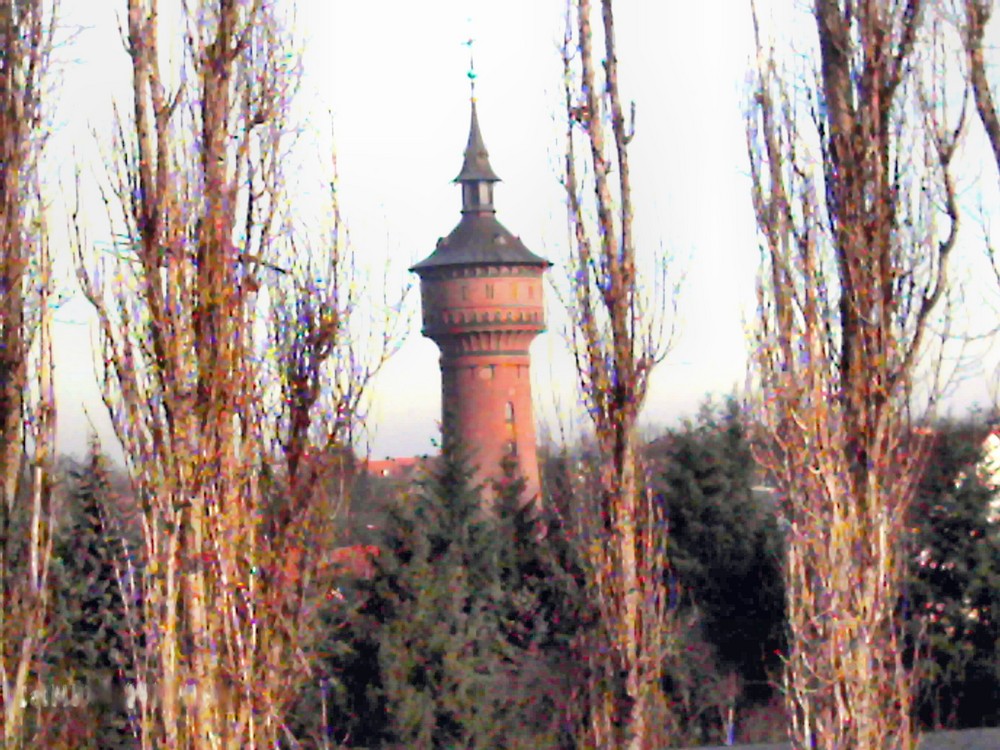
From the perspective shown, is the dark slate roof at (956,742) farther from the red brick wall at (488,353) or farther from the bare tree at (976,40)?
the red brick wall at (488,353)

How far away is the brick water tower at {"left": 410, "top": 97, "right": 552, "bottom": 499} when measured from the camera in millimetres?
63000

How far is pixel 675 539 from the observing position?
29234 millimetres

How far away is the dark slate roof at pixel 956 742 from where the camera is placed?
17234 millimetres

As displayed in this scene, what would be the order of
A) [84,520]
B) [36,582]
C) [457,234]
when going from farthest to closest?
[457,234], [84,520], [36,582]

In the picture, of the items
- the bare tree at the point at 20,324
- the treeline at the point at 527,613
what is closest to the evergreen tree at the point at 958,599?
the treeline at the point at 527,613

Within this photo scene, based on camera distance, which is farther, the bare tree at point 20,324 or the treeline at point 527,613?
the treeline at point 527,613

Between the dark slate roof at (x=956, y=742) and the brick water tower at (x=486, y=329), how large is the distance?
43501 millimetres

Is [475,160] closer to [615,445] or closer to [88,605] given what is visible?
[88,605]

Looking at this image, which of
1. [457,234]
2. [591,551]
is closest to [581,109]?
[591,551]

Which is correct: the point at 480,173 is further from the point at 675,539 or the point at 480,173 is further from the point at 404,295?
the point at 404,295

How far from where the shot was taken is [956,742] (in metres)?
17.6

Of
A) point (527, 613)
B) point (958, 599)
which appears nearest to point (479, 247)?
point (527, 613)

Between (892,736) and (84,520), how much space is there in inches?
684

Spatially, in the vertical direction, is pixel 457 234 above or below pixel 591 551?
above
